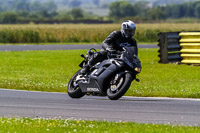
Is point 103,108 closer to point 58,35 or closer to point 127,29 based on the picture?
point 127,29

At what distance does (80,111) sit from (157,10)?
16395cm

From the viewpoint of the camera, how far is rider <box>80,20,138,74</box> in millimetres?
12664

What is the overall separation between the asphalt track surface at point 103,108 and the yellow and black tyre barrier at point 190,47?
9.67m

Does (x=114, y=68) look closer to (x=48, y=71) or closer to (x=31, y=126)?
(x=31, y=126)

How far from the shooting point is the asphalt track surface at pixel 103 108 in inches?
422

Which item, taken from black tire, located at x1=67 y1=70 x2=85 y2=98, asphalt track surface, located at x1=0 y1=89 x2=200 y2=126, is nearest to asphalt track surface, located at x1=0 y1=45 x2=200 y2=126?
asphalt track surface, located at x1=0 y1=89 x2=200 y2=126

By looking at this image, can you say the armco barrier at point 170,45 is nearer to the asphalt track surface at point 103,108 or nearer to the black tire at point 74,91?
the asphalt track surface at point 103,108

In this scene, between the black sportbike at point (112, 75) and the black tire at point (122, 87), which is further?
the black sportbike at point (112, 75)

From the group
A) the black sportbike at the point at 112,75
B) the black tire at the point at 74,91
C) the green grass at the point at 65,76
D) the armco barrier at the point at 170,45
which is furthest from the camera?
the armco barrier at the point at 170,45

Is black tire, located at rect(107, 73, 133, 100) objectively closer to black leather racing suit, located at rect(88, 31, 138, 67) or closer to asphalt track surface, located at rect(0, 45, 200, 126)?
asphalt track surface, located at rect(0, 45, 200, 126)

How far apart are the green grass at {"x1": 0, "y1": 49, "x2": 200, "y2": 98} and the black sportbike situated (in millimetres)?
1971

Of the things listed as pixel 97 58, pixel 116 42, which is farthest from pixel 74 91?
pixel 116 42

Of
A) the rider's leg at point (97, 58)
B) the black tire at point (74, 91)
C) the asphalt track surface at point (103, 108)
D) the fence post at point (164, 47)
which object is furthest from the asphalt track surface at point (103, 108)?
the fence post at point (164, 47)

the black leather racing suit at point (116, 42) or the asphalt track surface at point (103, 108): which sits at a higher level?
the black leather racing suit at point (116, 42)
